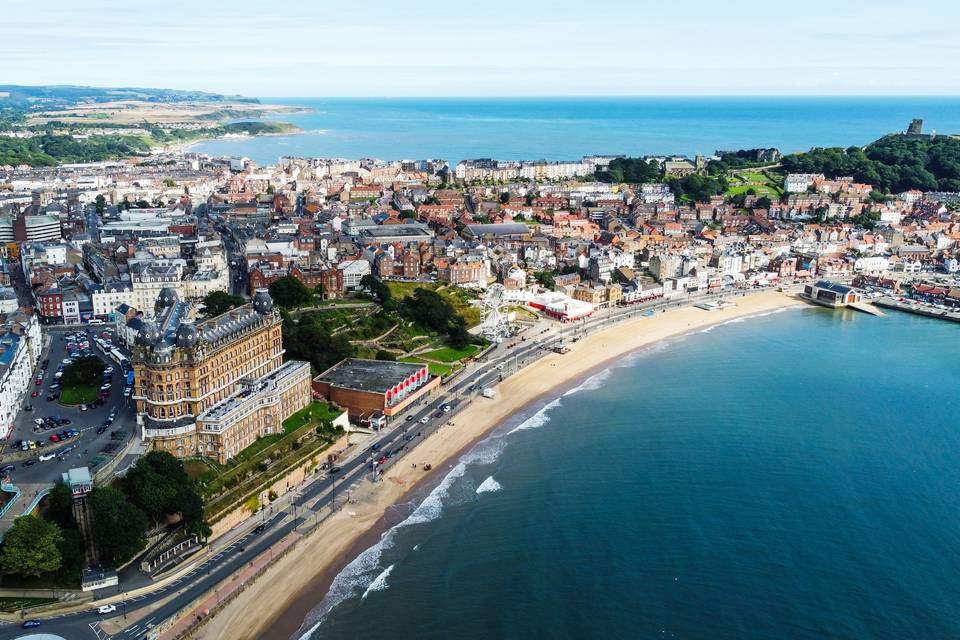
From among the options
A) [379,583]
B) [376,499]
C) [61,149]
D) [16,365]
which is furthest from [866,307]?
[61,149]

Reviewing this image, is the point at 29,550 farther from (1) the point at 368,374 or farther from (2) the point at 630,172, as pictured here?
(2) the point at 630,172

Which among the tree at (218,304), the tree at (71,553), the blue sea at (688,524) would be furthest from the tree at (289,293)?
the tree at (71,553)

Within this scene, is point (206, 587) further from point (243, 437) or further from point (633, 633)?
point (633, 633)

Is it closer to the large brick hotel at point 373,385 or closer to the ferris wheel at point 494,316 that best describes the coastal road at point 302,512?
the large brick hotel at point 373,385

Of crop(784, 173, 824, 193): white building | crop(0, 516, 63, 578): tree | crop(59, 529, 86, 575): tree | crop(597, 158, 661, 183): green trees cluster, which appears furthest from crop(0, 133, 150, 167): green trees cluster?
crop(0, 516, 63, 578): tree

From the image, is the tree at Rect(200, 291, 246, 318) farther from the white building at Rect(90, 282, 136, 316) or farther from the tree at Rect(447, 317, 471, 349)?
the tree at Rect(447, 317, 471, 349)
